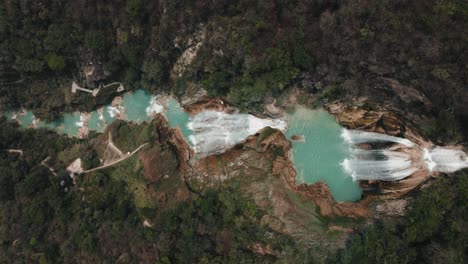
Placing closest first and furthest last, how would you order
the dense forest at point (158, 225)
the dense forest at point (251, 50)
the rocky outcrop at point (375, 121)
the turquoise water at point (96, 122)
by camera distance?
the dense forest at point (158, 225), the dense forest at point (251, 50), the rocky outcrop at point (375, 121), the turquoise water at point (96, 122)

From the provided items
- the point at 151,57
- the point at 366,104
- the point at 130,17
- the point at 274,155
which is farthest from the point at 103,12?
the point at 366,104

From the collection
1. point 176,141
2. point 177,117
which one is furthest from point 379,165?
point 177,117

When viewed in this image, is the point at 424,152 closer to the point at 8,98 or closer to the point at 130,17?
the point at 130,17

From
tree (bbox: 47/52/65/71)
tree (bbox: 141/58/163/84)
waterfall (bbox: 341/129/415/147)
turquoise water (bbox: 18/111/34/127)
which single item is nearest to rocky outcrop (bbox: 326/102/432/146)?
waterfall (bbox: 341/129/415/147)

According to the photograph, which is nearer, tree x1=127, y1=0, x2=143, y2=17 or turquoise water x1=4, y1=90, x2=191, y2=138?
tree x1=127, y1=0, x2=143, y2=17

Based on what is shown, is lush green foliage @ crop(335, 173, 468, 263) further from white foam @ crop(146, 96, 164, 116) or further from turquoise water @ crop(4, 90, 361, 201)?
white foam @ crop(146, 96, 164, 116)

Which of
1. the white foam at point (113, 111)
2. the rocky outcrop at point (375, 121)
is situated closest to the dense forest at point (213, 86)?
the rocky outcrop at point (375, 121)

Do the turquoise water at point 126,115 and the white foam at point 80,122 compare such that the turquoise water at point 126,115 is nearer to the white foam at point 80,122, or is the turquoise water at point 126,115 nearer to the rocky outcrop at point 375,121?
the white foam at point 80,122
